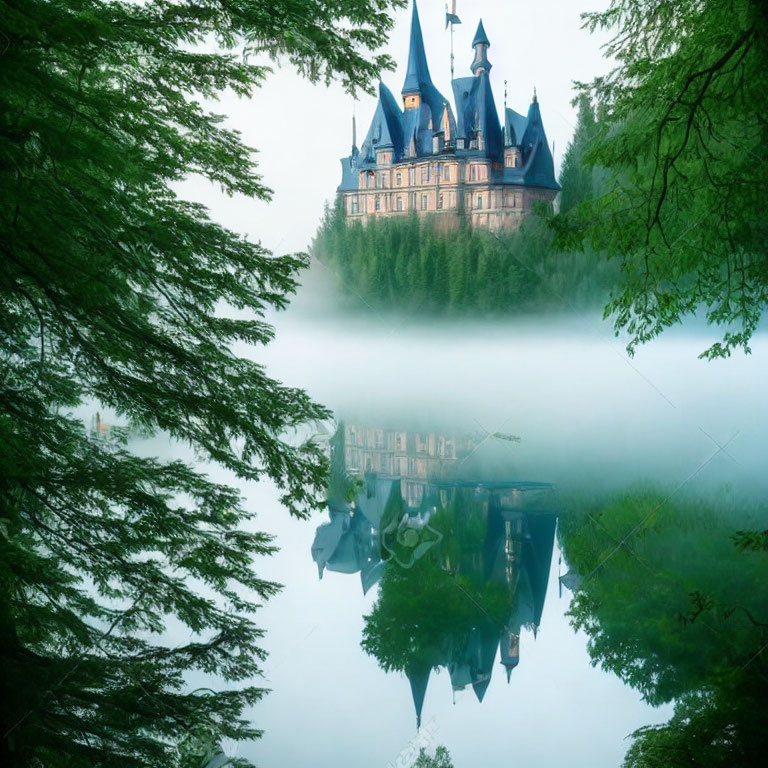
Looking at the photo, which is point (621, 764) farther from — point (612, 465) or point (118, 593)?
point (118, 593)

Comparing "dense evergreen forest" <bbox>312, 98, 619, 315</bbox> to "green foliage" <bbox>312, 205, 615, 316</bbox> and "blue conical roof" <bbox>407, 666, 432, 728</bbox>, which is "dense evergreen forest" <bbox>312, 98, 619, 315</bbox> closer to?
"green foliage" <bbox>312, 205, 615, 316</bbox>

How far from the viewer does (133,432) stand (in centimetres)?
254

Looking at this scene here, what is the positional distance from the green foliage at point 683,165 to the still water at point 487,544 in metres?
0.16

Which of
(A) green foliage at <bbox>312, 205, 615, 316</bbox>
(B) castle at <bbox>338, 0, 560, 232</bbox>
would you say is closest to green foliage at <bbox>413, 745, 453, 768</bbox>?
(A) green foliage at <bbox>312, 205, 615, 316</bbox>

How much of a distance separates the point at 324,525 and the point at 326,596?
27cm

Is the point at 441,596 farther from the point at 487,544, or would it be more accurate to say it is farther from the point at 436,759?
the point at 436,759

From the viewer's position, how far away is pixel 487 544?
101 inches

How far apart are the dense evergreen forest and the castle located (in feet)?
0.19

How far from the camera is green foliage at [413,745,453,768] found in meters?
2.47

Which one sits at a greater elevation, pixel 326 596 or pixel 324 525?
pixel 324 525

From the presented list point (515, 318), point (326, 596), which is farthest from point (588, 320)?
point (326, 596)

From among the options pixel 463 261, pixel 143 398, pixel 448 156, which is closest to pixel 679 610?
pixel 463 261

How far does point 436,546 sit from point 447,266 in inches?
41.4

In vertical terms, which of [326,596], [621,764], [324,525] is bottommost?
[621,764]
